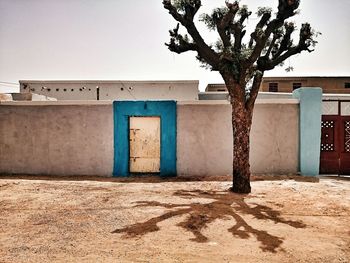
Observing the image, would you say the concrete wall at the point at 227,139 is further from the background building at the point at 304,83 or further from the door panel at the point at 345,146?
the background building at the point at 304,83

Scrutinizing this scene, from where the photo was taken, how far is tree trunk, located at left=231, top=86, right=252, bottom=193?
8242mm

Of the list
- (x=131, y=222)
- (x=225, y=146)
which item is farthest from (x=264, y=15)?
(x=131, y=222)

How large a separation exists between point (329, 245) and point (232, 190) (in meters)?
4.08

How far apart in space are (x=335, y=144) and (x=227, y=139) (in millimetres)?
4409

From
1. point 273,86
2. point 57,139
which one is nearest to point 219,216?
point 57,139

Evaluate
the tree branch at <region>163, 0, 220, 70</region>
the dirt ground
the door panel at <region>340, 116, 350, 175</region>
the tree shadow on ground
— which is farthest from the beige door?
the door panel at <region>340, 116, 350, 175</region>

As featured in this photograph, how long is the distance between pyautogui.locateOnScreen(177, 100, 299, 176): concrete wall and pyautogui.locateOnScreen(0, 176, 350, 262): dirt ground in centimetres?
185

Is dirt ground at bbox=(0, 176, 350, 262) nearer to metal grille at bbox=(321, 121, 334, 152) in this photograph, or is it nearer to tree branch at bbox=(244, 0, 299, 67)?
metal grille at bbox=(321, 121, 334, 152)

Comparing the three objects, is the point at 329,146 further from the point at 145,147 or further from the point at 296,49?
the point at 145,147

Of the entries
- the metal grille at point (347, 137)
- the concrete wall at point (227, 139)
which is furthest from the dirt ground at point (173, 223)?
the metal grille at point (347, 137)

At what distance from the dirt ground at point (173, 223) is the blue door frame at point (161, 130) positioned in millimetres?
2005

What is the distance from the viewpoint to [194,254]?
4.22 m

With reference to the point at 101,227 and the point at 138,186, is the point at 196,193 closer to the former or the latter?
the point at 138,186

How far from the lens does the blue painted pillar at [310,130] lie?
11.1 meters
